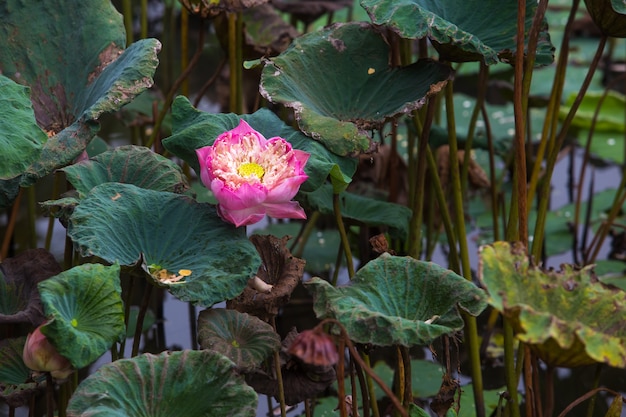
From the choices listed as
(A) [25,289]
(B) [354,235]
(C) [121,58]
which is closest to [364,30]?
(C) [121,58]

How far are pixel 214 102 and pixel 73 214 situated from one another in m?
2.28

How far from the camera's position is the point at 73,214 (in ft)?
3.39

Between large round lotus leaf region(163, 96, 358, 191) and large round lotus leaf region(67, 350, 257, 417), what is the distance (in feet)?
0.91

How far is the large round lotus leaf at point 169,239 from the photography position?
1010 millimetres

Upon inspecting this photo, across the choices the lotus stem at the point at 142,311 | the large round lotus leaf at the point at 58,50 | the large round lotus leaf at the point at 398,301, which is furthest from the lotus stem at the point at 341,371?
the large round lotus leaf at the point at 58,50

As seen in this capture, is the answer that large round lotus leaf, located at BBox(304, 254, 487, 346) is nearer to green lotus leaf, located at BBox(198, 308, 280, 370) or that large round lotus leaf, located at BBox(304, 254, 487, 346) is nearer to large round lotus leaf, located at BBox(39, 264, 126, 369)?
green lotus leaf, located at BBox(198, 308, 280, 370)

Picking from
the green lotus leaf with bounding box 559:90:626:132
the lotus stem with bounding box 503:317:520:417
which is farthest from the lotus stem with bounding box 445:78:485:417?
the green lotus leaf with bounding box 559:90:626:132

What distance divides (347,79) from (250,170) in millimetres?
368

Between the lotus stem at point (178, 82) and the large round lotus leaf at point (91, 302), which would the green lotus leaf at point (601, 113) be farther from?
the large round lotus leaf at point (91, 302)

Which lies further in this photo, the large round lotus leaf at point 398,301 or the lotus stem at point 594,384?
the lotus stem at point 594,384

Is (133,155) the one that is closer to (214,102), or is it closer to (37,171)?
(37,171)

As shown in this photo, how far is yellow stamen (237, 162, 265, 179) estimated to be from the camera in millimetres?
1057

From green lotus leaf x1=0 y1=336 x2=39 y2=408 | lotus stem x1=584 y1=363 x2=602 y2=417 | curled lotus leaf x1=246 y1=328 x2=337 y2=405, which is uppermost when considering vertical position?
green lotus leaf x1=0 y1=336 x2=39 y2=408

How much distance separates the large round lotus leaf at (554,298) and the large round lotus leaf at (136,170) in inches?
18.0
